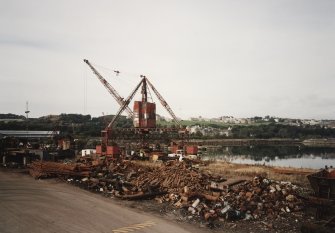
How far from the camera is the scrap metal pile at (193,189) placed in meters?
16.6

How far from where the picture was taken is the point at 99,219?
15156mm

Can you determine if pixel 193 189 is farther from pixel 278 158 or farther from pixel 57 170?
pixel 278 158

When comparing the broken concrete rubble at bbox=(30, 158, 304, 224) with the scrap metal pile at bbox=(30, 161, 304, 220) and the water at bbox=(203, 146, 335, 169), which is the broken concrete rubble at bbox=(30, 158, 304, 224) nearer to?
the scrap metal pile at bbox=(30, 161, 304, 220)

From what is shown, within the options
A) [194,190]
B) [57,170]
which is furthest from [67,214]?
[57,170]

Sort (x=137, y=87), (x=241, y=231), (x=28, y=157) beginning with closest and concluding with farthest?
(x=241, y=231) < (x=28, y=157) < (x=137, y=87)

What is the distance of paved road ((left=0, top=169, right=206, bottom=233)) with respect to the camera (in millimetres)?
13891

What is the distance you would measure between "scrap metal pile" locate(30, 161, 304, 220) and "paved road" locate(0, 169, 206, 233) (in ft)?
7.02

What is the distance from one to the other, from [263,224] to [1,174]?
78.9ft

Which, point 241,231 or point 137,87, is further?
point 137,87

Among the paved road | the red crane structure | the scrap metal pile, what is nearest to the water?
the red crane structure

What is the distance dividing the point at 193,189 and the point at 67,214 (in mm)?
8189

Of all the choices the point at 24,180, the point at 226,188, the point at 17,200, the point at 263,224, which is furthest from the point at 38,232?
the point at 24,180

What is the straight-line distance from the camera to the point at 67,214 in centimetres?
1588

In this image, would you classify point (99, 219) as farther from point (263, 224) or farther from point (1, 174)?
point (1, 174)
